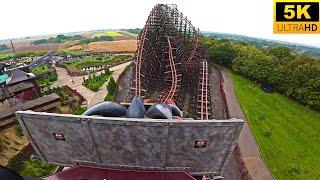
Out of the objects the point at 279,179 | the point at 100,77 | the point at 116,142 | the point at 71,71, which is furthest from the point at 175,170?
the point at 71,71

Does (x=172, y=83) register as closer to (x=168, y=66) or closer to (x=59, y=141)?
(x=168, y=66)

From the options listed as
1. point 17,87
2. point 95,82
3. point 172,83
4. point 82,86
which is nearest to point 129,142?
point 172,83

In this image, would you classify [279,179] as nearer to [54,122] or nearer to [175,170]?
[175,170]

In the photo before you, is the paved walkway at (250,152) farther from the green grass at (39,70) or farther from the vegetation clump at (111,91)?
the green grass at (39,70)

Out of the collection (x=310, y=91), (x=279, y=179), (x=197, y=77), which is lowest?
(x=279, y=179)

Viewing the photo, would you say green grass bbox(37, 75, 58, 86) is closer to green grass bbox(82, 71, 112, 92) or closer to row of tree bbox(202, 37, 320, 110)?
green grass bbox(82, 71, 112, 92)

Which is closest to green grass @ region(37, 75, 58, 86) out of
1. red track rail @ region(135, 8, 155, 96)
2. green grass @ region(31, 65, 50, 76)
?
green grass @ region(31, 65, 50, 76)

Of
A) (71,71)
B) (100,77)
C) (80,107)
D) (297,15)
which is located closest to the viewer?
(297,15)

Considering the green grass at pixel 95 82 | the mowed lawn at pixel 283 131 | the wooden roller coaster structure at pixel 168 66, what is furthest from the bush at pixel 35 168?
the green grass at pixel 95 82
